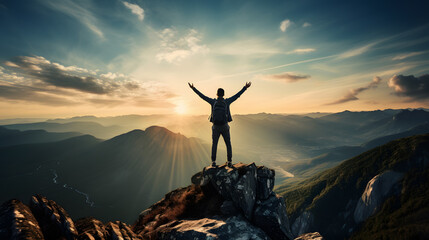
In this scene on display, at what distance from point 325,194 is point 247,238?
9097 inches

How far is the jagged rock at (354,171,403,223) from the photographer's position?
149625 millimetres

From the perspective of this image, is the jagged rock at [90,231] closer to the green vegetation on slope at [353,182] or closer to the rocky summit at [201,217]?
the rocky summit at [201,217]

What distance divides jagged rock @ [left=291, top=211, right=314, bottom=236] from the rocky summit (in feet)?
651

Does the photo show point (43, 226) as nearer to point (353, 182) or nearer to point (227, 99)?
point (227, 99)

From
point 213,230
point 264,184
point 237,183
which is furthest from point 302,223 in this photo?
point 213,230

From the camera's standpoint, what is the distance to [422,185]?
142750 millimetres

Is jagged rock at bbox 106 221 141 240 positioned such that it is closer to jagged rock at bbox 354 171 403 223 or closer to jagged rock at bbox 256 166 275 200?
jagged rock at bbox 256 166 275 200

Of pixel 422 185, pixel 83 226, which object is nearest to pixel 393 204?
pixel 422 185

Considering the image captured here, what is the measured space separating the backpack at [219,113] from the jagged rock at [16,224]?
9.83m

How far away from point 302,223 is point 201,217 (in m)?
208

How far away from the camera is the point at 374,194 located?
502ft

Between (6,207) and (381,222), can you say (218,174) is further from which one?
(381,222)

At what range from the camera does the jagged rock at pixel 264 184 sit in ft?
42.9

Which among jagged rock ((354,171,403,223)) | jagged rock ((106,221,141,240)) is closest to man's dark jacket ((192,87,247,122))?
jagged rock ((106,221,141,240))
